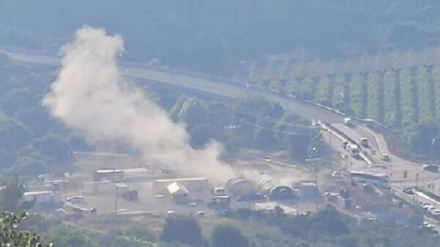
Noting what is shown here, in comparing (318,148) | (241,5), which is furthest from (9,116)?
(241,5)

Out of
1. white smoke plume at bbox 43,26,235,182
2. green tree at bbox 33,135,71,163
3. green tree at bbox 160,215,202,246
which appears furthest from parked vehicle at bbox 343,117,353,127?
green tree at bbox 160,215,202,246

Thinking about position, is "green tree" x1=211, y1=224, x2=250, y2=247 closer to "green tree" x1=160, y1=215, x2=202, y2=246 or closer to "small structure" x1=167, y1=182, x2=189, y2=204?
"green tree" x1=160, y1=215, x2=202, y2=246

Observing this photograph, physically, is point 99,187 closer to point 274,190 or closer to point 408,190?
point 274,190

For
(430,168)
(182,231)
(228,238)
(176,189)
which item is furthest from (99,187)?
(430,168)

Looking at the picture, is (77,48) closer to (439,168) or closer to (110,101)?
(110,101)

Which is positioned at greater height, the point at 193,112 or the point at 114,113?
the point at 193,112

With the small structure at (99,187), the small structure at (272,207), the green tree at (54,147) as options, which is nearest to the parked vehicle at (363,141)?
the small structure at (272,207)
